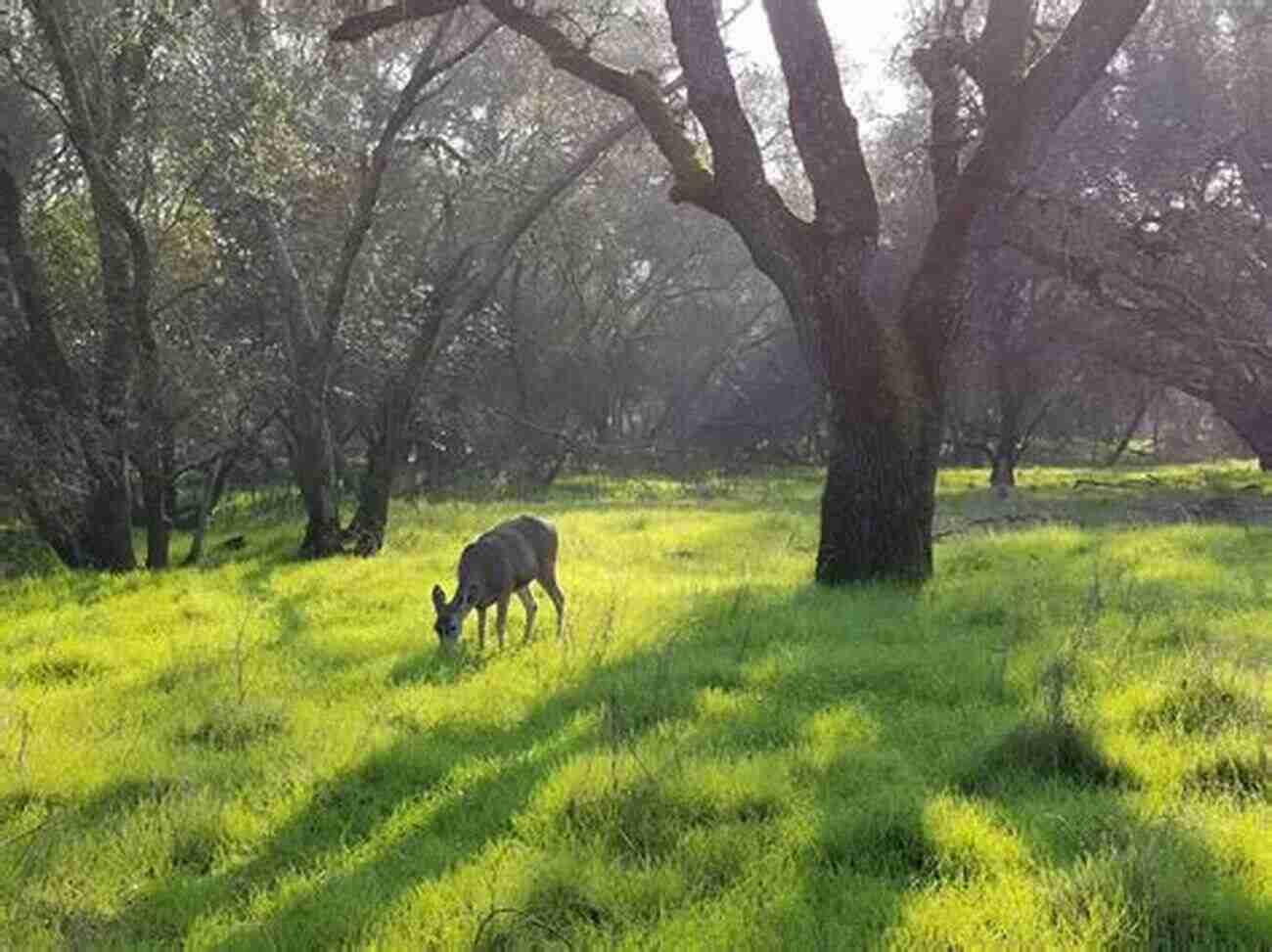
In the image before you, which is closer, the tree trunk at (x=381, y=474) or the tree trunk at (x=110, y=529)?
the tree trunk at (x=110, y=529)

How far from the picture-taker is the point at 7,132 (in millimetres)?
16422

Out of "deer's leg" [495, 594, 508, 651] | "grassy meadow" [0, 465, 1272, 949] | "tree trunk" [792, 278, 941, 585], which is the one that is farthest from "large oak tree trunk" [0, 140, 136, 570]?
"tree trunk" [792, 278, 941, 585]

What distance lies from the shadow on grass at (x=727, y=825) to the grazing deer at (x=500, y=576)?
81.4 inches

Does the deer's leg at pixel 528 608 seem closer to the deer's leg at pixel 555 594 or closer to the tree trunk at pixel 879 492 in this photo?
the deer's leg at pixel 555 594

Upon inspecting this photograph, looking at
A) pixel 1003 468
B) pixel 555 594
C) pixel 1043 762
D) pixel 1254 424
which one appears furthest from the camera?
pixel 1003 468

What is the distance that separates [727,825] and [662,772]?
71 cm

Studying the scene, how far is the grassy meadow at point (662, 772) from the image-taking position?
16.2 ft

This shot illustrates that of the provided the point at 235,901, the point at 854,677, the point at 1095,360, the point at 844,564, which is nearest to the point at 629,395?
the point at 1095,360

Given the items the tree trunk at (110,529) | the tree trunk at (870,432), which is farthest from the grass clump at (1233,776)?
the tree trunk at (110,529)

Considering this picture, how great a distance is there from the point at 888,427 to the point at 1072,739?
5.90 meters

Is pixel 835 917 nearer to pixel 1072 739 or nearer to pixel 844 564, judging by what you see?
pixel 1072 739

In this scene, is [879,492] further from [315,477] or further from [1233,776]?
[315,477]

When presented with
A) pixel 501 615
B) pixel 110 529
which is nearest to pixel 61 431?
pixel 110 529

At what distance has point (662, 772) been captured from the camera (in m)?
6.48
